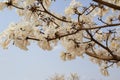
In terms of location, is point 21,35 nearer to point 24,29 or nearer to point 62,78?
point 24,29

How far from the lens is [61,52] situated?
20.5ft

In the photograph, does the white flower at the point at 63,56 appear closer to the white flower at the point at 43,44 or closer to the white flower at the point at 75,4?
the white flower at the point at 75,4

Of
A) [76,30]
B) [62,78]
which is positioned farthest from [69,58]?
[62,78]

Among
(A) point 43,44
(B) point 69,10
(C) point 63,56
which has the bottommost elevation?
(C) point 63,56

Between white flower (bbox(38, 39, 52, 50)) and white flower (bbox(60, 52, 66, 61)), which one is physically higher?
white flower (bbox(38, 39, 52, 50))

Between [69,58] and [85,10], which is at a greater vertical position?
[85,10]

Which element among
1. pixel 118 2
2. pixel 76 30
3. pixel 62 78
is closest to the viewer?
pixel 76 30

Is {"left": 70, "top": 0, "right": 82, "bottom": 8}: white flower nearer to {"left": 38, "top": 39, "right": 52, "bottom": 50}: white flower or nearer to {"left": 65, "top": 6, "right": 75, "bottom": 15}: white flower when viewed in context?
{"left": 65, "top": 6, "right": 75, "bottom": 15}: white flower

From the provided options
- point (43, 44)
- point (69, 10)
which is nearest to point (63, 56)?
point (69, 10)

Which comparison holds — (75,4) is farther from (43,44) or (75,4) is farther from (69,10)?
(43,44)

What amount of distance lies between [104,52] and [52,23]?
7.41 ft

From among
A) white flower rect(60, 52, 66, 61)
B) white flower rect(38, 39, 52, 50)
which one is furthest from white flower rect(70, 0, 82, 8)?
white flower rect(38, 39, 52, 50)

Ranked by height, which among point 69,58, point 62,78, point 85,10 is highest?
point 85,10

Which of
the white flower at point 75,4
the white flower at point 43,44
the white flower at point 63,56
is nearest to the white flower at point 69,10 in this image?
the white flower at point 75,4
